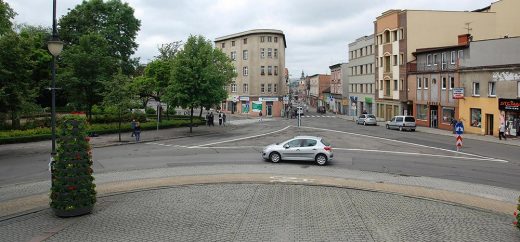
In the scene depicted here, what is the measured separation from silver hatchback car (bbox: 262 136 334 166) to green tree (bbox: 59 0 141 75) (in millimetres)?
39889

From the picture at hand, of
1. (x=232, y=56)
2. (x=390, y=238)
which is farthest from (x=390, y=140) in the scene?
(x=232, y=56)

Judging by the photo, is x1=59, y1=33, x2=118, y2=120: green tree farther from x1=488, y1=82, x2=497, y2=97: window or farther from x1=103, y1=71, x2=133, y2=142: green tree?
x1=488, y1=82, x2=497, y2=97: window

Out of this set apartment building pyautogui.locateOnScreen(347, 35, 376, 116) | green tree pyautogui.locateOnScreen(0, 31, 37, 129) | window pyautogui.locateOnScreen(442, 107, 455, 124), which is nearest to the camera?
green tree pyautogui.locateOnScreen(0, 31, 37, 129)

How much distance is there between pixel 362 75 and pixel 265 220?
6780 cm

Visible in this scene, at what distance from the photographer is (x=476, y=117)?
137 ft

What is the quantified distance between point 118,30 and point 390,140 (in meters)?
41.0

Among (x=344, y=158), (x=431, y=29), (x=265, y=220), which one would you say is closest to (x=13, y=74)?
(x=344, y=158)

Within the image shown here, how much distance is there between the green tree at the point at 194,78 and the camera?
131 feet

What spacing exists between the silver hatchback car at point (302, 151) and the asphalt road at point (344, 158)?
456mm

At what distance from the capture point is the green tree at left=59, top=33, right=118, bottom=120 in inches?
1561

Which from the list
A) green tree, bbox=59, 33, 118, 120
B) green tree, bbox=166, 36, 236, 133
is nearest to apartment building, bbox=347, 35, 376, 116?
green tree, bbox=166, 36, 236, 133

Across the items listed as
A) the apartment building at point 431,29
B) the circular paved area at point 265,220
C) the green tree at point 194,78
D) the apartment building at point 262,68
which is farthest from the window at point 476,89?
the apartment building at point 262,68

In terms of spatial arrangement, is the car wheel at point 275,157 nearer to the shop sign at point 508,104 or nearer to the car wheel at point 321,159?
the car wheel at point 321,159

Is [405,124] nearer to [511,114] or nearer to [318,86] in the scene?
[511,114]
